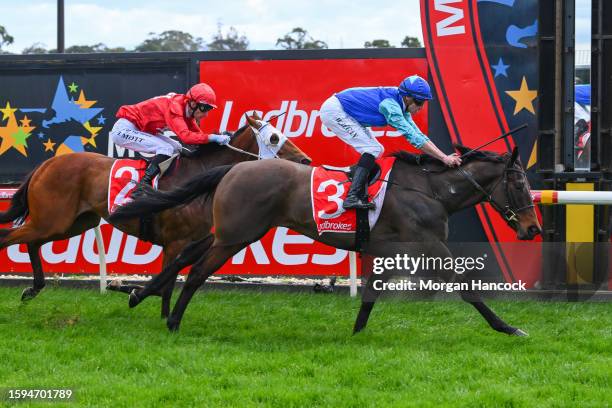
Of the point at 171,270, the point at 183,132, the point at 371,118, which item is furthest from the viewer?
the point at 183,132

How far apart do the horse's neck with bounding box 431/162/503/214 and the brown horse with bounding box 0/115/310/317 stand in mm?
1238

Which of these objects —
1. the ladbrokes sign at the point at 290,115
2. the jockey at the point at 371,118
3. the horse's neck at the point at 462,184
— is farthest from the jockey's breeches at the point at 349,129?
the ladbrokes sign at the point at 290,115

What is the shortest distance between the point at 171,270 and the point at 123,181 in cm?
90

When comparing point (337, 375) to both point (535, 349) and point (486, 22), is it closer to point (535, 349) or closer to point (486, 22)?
point (535, 349)

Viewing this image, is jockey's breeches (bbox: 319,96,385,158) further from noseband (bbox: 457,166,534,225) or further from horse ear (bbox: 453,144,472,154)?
noseband (bbox: 457,166,534,225)

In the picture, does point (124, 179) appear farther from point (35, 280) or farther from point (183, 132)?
point (35, 280)

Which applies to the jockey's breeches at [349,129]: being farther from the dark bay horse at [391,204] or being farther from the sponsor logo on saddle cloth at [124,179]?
the sponsor logo on saddle cloth at [124,179]

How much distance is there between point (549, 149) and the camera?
27.4ft

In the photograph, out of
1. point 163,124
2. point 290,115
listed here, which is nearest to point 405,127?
point 163,124

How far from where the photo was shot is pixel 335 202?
6.52 m

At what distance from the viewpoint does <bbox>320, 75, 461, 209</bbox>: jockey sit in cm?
655

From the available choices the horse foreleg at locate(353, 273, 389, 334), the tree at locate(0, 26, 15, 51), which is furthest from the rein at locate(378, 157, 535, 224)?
the tree at locate(0, 26, 15, 51)

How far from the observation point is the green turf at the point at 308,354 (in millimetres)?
4848

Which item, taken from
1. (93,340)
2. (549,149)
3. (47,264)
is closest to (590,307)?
(549,149)
